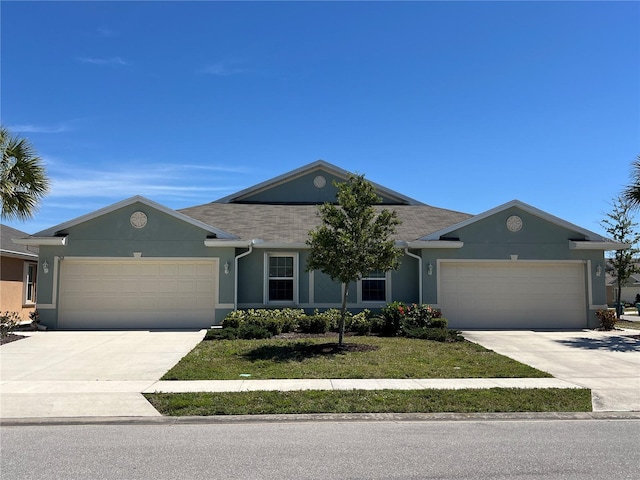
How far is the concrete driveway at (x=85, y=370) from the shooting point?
8.34 m

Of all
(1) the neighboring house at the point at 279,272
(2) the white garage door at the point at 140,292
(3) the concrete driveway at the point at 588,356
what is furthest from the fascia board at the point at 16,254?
(3) the concrete driveway at the point at 588,356

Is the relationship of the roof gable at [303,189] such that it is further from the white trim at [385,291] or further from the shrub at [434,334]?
the shrub at [434,334]

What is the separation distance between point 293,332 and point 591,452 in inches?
441

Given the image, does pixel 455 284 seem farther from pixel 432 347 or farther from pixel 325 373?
pixel 325 373

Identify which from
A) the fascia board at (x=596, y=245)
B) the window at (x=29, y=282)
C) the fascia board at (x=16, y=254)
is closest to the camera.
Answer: the fascia board at (x=596, y=245)

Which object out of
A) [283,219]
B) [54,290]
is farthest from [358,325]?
[54,290]

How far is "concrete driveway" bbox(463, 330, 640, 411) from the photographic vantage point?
30.8 feet

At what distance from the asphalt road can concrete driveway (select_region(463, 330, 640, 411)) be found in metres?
1.63

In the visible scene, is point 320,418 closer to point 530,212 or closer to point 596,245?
point 530,212

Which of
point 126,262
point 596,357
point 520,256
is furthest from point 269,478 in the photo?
point 520,256

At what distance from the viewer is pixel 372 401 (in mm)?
8555

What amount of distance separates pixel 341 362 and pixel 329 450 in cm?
549

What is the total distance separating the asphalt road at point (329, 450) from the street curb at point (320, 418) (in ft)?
0.50

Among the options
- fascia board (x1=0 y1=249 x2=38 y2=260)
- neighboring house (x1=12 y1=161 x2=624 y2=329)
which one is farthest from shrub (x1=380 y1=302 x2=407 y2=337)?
fascia board (x1=0 y1=249 x2=38 y2=260)
